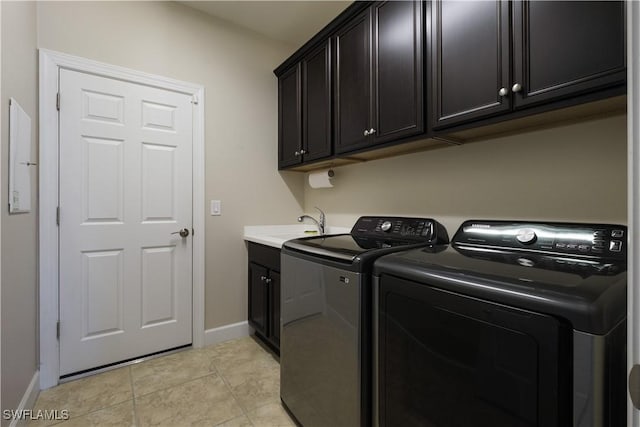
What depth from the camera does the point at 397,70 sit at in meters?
1.58

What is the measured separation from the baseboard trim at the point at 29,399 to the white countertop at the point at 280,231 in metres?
1.52

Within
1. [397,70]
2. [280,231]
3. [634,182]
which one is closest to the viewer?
[634,182]

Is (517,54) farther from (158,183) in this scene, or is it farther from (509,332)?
(158,183)

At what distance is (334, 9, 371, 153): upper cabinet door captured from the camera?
1771 millimetres

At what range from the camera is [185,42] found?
7.68 feet

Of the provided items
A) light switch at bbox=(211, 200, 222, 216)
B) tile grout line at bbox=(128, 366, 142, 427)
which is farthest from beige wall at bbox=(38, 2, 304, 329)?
tile grout line at bbox=(128, 366, 142, 427)

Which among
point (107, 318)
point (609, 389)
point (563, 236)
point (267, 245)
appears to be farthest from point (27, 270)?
point (563, 236)

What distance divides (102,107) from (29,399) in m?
1.79

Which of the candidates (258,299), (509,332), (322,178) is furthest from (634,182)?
(258,299)

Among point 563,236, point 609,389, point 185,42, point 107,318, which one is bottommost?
point 107,318

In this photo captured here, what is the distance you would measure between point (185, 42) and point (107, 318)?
215cm

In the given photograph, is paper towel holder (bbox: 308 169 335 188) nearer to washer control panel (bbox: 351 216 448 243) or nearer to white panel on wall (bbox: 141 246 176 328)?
washer control panel (bbox: 351 216 448 243)

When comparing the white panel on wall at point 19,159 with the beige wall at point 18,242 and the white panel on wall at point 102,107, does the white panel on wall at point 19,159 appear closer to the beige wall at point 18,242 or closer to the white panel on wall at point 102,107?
the beige wall at point 18,242

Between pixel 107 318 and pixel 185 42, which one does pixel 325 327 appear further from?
pixel 185 42
